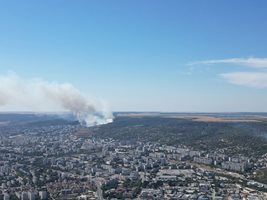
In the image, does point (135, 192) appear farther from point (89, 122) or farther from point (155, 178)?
point (89, 122)

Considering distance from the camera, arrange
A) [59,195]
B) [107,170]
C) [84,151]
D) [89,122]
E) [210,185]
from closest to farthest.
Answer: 1. [59,195]
2. [210,185]
3. [107,170]
4. [84,151]
5. [89,122]

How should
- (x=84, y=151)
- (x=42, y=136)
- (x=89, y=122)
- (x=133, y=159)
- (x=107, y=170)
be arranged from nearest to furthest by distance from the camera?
(x=107, y=170) → (x=133, y=159) → (x=84, y=151) → (x=42, y=136) → (x=89, y=122)

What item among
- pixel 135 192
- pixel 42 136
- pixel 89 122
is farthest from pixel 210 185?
pixel 89 122

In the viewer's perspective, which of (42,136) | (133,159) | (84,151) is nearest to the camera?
(133,159)

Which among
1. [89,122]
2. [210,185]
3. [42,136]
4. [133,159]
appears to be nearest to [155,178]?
[210,185]

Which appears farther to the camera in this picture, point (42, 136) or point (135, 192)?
point (42, 136)

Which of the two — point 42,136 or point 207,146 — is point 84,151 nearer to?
point 207,146
